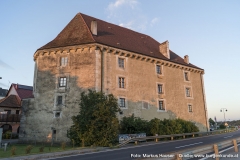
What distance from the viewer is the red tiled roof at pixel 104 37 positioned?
24.4 m

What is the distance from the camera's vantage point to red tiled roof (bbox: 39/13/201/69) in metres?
24.4

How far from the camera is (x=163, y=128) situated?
23.2 metres

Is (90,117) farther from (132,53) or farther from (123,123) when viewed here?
(132,53)

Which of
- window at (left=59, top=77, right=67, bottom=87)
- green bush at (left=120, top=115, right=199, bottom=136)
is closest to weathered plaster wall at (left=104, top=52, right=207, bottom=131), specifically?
green bush at (left=120, top=115, right=199, bottom=136)

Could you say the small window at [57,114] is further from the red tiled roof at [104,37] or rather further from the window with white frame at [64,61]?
the red tiled roof at [104,37]

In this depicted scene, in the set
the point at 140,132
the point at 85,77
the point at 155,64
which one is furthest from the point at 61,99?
the point at 155,64

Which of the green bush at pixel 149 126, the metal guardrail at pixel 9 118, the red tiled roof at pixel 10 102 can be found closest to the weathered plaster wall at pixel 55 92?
the green bush at pixel 149 126

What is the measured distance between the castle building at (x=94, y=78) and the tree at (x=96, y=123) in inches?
119

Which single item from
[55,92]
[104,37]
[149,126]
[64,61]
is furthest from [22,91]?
[149,126]

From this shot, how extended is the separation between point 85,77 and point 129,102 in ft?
21.7

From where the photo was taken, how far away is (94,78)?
72.5 feet

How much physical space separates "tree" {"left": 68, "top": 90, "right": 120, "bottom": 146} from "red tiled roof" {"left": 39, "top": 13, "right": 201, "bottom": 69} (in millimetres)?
8361

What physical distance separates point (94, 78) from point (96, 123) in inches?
245

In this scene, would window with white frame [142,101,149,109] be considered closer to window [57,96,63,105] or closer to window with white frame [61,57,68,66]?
window [57,96,63,105]
